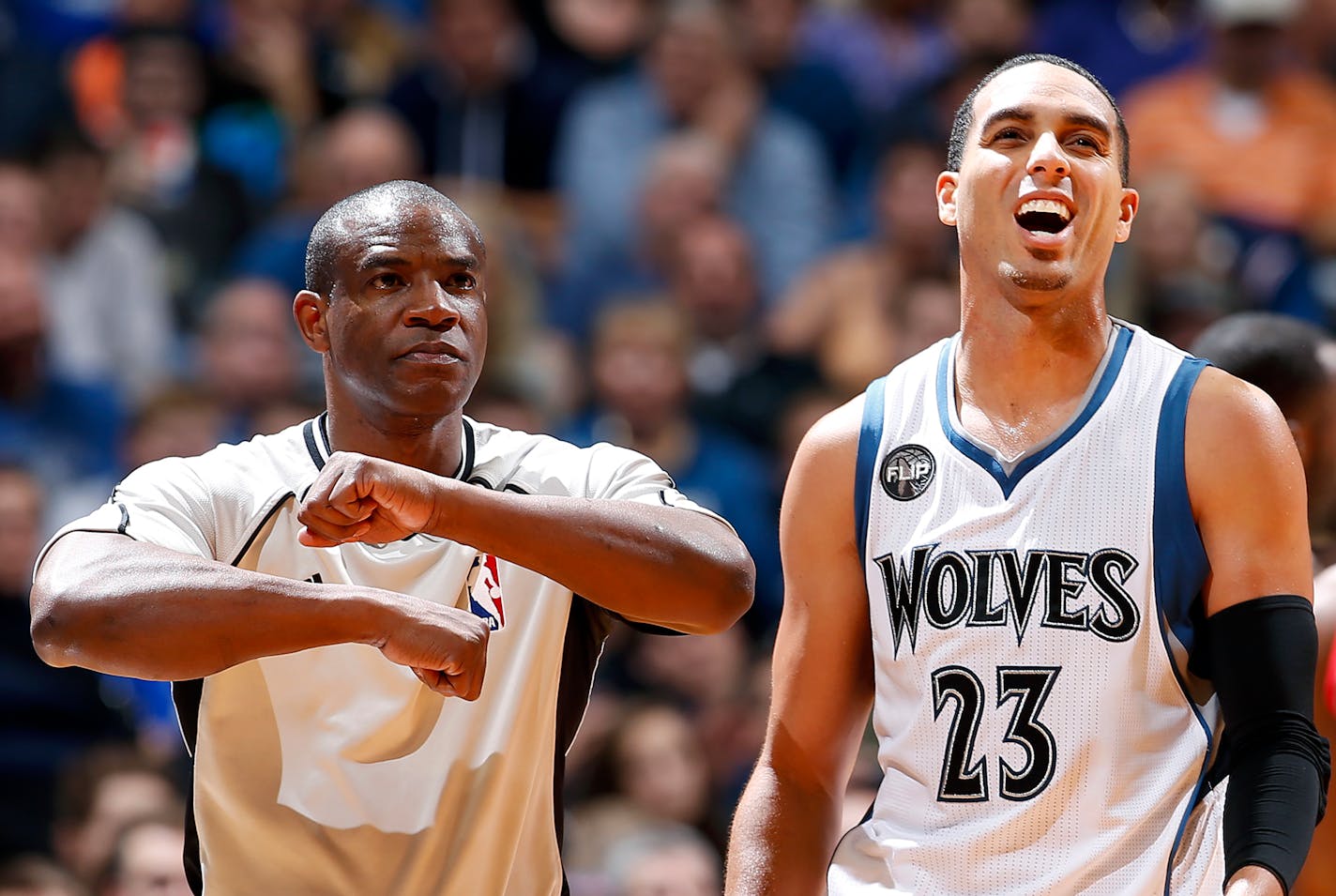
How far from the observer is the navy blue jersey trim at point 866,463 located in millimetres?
3875

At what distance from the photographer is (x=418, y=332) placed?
12.4ft

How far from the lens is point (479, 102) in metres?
10.0

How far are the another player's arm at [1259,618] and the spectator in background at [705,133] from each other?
623 centimetres

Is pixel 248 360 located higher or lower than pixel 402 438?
higher

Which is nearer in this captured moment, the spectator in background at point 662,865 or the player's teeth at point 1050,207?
the player's teeth at point 1050,207

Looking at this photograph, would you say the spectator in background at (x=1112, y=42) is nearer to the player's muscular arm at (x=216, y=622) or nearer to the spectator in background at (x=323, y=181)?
the spectator in background at (x=323, y=181)

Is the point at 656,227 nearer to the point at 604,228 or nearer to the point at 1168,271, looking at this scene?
the point at 604,228

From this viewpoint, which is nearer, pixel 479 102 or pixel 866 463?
pixel 866 463

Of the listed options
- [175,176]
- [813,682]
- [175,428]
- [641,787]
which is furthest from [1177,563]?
[175,176]

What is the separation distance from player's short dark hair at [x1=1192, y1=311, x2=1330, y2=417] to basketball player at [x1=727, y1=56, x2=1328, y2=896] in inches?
30.1

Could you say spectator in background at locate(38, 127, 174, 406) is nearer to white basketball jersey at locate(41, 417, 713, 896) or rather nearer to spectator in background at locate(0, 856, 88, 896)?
spectator in background at locate(0, 856, 88, 896)

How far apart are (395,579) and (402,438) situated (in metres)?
0.28

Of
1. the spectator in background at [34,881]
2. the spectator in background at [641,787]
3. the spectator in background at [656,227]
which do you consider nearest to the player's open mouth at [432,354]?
the spectator in background at [34,881]

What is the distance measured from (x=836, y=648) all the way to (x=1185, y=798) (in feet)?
2.42
